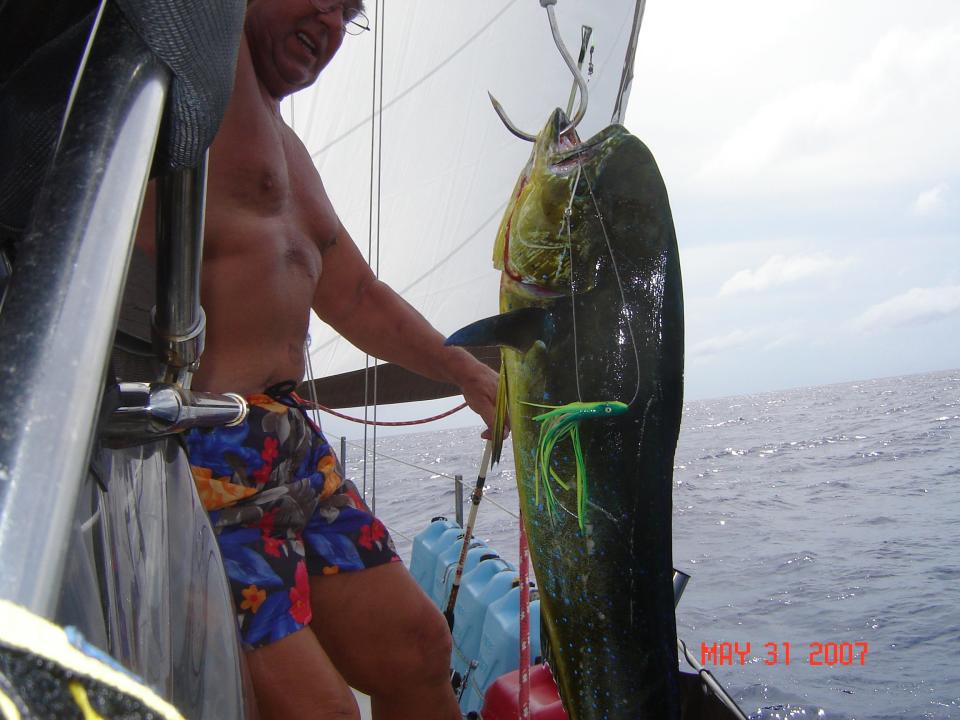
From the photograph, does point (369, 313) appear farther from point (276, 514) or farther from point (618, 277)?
point (618, 277)

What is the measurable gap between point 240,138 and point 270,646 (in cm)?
115

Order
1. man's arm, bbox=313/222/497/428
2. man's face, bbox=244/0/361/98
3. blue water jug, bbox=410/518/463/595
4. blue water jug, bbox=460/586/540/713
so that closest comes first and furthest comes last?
man's face, bbox=244/0/361/98 < man's arm, bbox=313/222/497/428 < blue water jug, bbox=460/586/540/713 < blue water jug, bbox=410/518/463/595

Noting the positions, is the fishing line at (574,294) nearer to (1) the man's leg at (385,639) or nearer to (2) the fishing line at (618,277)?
(2) the fishing line at (618,277)

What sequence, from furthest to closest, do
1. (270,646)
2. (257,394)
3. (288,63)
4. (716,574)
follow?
(716,574) < (288,63) < (257,394) < (270,646)

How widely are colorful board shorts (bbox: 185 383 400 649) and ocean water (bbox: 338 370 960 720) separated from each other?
1.68 m

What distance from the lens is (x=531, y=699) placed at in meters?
2.13

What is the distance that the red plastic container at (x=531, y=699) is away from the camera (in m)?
2.07

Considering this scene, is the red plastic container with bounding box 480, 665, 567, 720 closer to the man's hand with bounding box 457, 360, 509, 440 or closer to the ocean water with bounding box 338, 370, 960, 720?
the man's hand with bounding box 457, 360, 509, 440

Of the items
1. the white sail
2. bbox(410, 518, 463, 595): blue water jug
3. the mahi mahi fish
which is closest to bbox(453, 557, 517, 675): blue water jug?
bbox(410, 518, 463, 595): blue water jug

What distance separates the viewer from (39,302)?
11.4 inches

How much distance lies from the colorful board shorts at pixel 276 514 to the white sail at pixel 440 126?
4.04m

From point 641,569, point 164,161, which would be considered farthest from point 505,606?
point 164,161

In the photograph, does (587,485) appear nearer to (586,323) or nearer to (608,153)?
(586,323)

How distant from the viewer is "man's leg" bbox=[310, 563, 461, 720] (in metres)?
1.59
